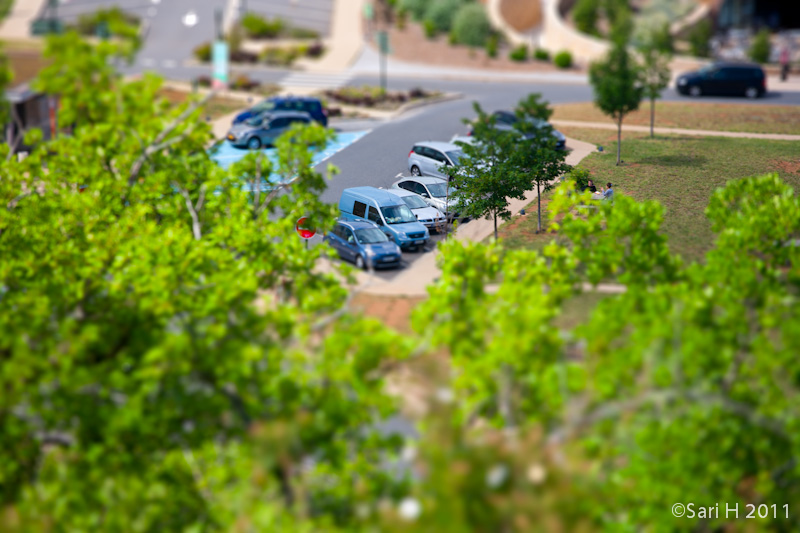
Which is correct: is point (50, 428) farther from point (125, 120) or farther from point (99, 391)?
point (125, 120)

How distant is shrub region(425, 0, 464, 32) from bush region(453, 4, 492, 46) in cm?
334

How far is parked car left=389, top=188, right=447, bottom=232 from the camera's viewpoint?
26531 mm

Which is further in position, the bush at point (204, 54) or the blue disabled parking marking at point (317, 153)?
the bush at point (204, 54)

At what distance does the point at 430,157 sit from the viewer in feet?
102

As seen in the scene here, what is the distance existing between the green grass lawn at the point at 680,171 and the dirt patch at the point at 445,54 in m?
17.8

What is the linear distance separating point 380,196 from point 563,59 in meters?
30.6

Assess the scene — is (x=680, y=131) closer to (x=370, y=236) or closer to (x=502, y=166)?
(x=502, y=166)

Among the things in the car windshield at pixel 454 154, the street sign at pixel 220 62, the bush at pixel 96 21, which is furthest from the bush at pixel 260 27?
the car windshield at pixel 454 154

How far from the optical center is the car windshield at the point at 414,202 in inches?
1069

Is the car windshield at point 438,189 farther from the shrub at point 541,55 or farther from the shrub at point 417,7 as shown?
the shrub at point 417,7

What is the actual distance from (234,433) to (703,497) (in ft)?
21.5

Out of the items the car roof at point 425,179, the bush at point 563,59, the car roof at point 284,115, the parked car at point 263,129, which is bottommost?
the car roof at point 425,179

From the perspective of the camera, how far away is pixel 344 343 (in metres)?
12.3

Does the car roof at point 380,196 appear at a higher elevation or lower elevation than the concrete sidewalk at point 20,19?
lower
